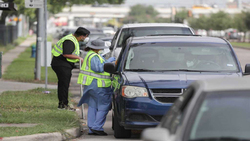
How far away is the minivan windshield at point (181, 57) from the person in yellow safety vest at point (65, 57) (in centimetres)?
215

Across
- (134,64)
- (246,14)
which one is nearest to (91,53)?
(134,64)

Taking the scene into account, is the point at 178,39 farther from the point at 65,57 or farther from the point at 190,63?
the point at 65,57

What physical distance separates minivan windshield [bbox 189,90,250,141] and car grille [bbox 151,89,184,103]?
3.32m

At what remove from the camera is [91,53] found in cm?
912

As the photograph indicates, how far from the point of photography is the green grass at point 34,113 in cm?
876

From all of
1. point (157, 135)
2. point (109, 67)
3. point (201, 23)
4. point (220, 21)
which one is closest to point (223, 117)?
point (157, 135)

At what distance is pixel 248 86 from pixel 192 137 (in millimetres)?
743

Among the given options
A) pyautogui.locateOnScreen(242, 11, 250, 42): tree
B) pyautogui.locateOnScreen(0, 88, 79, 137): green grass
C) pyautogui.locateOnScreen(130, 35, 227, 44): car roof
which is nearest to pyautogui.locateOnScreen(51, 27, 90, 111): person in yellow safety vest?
pyautogui.locateOnScreen(0, 88, 79, 137): green grass

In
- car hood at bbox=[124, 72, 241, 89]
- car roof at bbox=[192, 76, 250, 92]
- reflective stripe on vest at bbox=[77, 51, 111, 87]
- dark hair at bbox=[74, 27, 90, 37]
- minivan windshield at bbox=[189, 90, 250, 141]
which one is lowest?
reflective stripe on vest at bbox=[77, 51, 111, 87]

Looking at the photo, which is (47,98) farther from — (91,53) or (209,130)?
(209,130)

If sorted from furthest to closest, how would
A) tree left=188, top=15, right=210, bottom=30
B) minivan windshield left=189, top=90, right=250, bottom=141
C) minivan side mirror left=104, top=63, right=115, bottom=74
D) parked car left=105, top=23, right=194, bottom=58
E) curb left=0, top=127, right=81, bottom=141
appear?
tree left=188, top=15, right=210, bottom=30 < parked car left=105, top=23, right=194, bottom=58 < minivan side mirror left=104, top=63, right=115, bottom=74 < curb left=0, top=127, right=81, bottom=141 < minivan windshield left=189, top=90, right=250, bottom=141

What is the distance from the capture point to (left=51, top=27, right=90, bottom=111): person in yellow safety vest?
36.8ft

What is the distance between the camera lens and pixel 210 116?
4.42m

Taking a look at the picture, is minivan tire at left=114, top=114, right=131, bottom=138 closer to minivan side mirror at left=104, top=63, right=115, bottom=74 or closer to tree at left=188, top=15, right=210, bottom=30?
minivan side mirror at left=104, top=63, right=115, bottom=74
